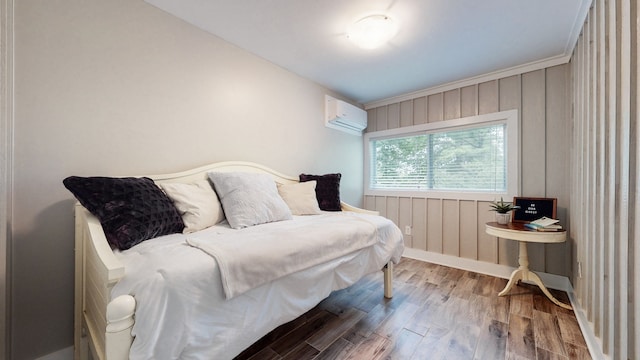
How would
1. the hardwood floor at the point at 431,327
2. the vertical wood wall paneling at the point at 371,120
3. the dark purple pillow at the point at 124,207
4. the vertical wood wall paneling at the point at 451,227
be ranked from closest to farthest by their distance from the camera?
the dark purple pillow at the point at 124,207
the hardwood floor at the point at 431,327
the vertical wood wall paneling at the point at 451,227
the vertical wood wall paneling at the point at 371,120

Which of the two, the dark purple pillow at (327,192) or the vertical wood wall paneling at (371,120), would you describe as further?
the vertical wood wall paneling at (371,120)

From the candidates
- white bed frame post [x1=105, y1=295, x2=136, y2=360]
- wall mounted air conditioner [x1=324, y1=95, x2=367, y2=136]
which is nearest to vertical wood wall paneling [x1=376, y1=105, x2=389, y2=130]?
wall mounted air conditioner [x1=324, y1=95, x2=367, y2=136]

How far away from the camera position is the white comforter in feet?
2.68

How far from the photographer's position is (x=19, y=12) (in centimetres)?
124

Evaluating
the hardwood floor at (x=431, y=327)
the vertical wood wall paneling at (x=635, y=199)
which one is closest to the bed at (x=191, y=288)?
the hardwood floor at (x=431, y=327)

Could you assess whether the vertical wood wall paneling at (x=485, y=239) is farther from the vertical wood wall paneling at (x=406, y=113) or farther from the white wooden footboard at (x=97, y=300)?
the white wooden footboard at (x=97, y=300)

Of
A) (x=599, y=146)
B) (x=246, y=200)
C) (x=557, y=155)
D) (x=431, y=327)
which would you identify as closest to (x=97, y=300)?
(x=246, y=200)

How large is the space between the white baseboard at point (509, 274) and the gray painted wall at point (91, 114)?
243cm

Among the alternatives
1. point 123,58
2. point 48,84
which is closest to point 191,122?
point 123,58

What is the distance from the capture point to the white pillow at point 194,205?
4.97ft

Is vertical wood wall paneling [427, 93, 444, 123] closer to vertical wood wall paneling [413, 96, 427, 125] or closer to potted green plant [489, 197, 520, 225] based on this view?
vertical wood wall paneling [413, 96, 427, 125]

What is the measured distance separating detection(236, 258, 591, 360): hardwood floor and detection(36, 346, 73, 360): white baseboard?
94 centimetres

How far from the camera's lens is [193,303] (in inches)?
35.3

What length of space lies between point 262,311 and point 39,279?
1219mm
